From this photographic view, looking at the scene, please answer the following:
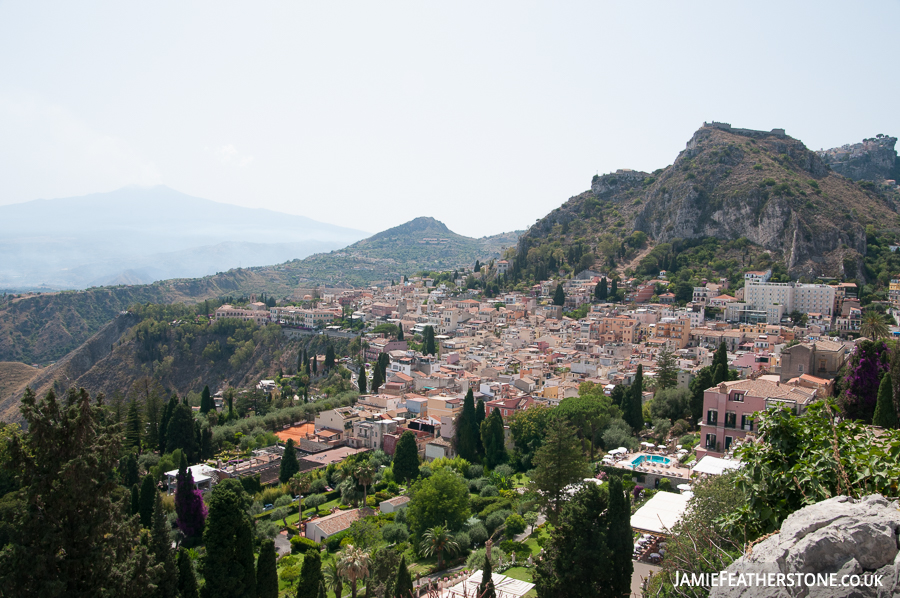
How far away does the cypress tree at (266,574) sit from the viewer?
14297 millimetres

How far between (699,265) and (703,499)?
192 feet

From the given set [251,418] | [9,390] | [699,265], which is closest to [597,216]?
[699,265]

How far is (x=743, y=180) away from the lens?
7450 centimetres

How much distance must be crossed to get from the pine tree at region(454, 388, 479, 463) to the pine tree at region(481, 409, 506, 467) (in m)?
0.55

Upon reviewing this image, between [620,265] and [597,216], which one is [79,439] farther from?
[597,216]

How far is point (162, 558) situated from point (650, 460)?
16.6 m

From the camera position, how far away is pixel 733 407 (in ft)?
70.3

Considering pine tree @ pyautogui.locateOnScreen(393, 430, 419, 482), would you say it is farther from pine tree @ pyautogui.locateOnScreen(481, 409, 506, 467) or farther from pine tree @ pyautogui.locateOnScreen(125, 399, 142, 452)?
pine tree @ pyautogui.locateOnScreen(125, 399, 142, 452)

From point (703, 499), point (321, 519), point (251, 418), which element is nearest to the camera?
point (703, 499)

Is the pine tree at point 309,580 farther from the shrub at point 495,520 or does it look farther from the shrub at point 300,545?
the shrub at point 495,520

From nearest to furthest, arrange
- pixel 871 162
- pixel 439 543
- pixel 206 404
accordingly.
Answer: pixel 439 543
pixel 206 404
pixel 871 162

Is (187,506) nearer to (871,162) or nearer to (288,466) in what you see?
(288,466)

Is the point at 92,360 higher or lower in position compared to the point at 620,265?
lower

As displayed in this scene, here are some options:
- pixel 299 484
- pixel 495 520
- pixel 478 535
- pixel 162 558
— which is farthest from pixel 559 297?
pixel 162 558
